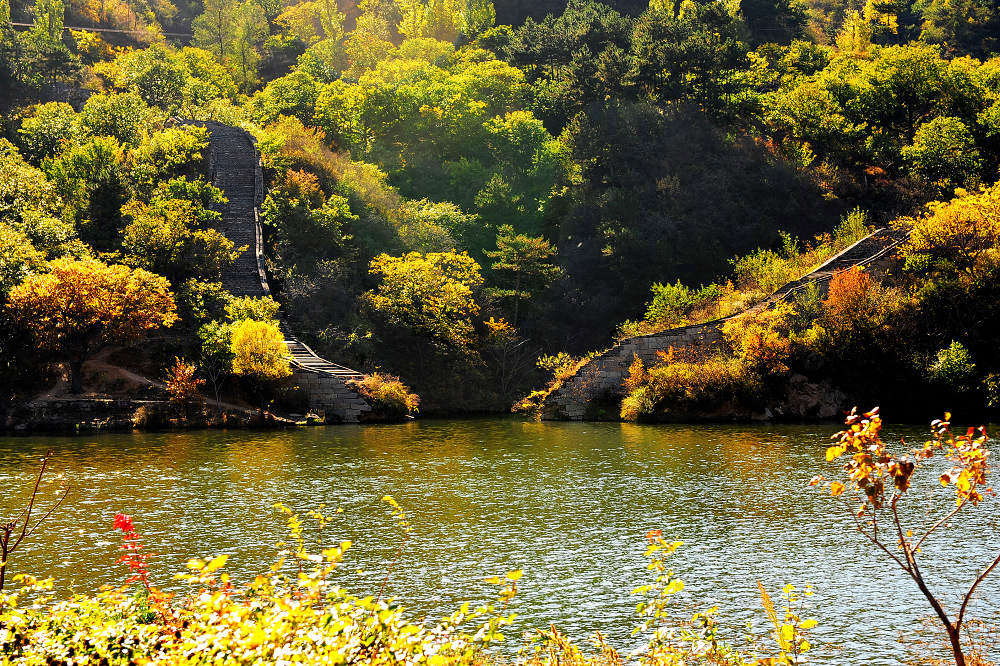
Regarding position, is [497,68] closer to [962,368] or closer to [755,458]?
[962,368]

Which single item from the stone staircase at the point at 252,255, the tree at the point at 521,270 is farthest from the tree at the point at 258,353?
the tree at the point at 521,270

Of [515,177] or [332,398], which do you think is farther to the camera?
[515,177]

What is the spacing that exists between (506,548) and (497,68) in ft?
223

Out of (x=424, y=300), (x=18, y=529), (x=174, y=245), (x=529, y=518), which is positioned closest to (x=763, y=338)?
(x=424, y=300)

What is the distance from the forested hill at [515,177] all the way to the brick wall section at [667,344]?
1.90 meters

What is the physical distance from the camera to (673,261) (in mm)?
58844

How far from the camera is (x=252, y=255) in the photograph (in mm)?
55312

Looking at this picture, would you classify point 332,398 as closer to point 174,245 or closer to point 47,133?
point 174,245

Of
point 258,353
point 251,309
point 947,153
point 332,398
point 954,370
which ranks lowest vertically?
point 332,398

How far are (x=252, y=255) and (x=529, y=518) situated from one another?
123ft

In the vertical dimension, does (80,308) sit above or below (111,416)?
above

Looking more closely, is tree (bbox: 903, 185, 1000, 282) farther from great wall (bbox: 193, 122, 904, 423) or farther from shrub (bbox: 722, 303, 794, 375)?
shrub (bbox: 722, 303, 794, 375)

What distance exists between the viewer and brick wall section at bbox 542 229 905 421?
45062 millimetres

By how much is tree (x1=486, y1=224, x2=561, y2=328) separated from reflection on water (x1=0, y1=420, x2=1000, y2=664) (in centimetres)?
2087
